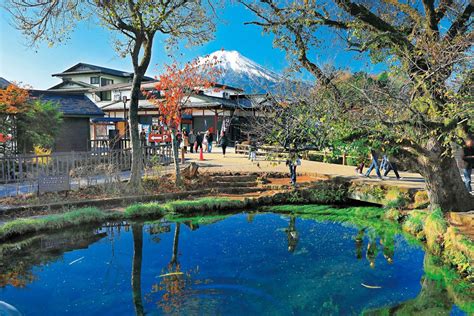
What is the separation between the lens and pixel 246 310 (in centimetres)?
534

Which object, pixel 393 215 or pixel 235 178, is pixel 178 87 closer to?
pixel 235 178

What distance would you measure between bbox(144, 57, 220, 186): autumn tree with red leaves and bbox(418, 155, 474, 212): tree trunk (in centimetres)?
741

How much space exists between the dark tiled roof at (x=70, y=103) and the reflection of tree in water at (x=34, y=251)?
11.0 metres

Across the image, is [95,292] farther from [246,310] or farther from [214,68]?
[214,68]

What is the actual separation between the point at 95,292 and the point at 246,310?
2482mm

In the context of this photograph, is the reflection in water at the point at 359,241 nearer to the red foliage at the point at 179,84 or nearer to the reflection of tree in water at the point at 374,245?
the reflection of tree in water at the point at 374,245

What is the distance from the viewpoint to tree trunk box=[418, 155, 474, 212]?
8.50 metres

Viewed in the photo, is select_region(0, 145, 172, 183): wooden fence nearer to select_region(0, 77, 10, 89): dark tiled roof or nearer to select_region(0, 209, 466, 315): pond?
select_region(0, 209, 466, 315): pond

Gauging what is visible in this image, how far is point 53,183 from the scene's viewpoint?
10125mm

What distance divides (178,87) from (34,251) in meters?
7.78

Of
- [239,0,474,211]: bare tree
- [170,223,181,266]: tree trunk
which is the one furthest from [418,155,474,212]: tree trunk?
[170,223,181,266]: tree trunk

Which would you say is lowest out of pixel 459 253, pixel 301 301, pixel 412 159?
pixel 301 301

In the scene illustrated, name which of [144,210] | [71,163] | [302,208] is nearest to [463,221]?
[302,208]

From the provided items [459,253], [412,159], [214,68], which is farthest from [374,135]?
[214,68]
